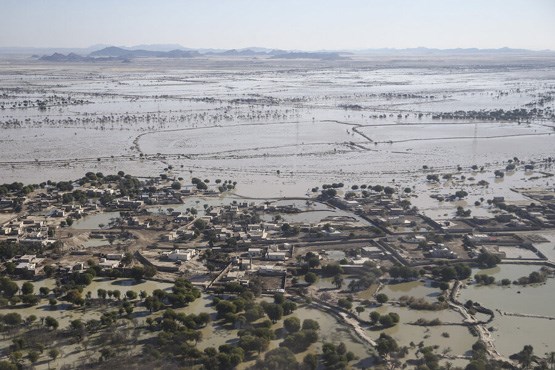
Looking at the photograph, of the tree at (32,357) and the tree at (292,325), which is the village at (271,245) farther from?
the tree at (32,357)

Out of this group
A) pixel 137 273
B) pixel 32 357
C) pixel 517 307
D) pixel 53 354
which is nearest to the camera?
pixel 32 357

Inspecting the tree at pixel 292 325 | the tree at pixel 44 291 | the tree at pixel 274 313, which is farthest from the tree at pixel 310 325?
the tree at pixel 44 291

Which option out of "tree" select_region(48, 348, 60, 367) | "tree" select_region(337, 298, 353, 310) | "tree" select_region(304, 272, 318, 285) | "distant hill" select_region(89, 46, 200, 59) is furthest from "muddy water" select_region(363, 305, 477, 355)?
"distant hill" select_region(89, 46, 200, 59)

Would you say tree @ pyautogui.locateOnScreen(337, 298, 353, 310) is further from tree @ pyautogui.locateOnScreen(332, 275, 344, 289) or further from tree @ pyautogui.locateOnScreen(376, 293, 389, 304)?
tree @ pyautogui.locateOnScreen(332, 275, 344, 289)

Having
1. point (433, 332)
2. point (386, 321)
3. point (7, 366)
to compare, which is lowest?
point (433, 332)

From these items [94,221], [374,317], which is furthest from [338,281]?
[94,221]

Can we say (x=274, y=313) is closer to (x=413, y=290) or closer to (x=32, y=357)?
(x=413, y=290)

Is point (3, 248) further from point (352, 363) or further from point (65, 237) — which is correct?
point (352, 363)

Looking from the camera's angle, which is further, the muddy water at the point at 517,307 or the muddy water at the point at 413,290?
the muddy water at the point at 413,290
